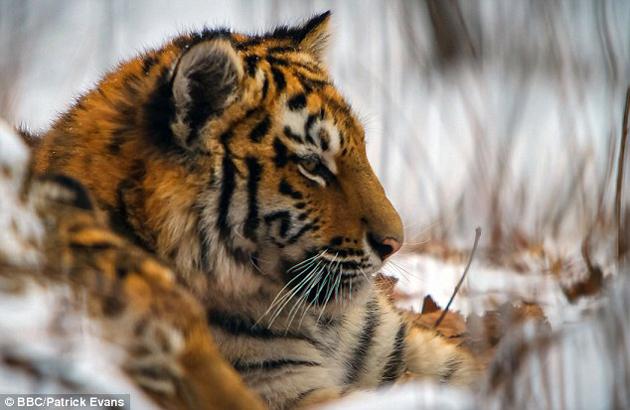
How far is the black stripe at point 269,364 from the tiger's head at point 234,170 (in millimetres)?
228

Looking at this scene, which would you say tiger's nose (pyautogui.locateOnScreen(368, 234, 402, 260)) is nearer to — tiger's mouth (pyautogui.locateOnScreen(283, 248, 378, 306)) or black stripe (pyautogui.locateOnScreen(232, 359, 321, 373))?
tiger's mouth (pyautogui.locateOnScreen(283, 248, 378, 306))

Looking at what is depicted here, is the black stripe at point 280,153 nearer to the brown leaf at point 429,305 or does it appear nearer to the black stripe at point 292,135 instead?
the black stripe at point 292,135

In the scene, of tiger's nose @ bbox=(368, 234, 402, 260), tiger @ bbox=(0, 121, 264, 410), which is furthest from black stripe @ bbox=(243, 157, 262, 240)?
tiger @ bbox=(0, 121, 264, 410)

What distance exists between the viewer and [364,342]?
3260 mm

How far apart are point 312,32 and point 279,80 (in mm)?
500

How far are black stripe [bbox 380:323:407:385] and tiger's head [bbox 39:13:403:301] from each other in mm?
496

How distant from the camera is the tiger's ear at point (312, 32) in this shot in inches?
134

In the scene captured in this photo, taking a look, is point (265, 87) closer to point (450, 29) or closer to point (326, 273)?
point (326, 273)

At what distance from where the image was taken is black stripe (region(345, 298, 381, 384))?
318cm

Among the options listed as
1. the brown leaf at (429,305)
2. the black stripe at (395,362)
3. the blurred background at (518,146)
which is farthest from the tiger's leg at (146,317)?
the brown leaf at (429,305)

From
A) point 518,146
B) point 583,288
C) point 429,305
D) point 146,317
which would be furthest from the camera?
point 429,305

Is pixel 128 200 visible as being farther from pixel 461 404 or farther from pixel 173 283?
pixel 461 404

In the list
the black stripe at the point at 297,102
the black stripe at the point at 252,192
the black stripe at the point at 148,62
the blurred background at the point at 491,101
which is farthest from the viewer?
the black stripe at the point at 148,62

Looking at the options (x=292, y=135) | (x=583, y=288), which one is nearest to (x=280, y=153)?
(x=292, y=135)
